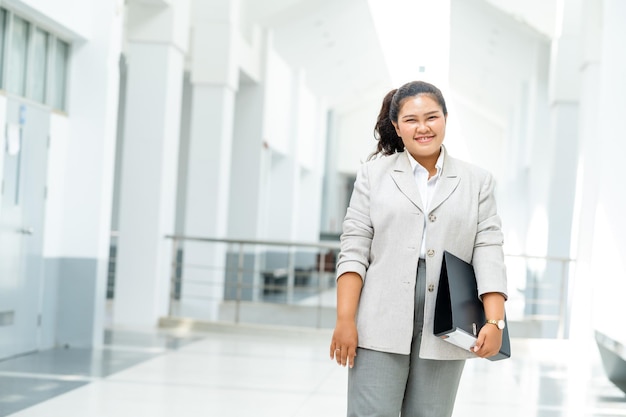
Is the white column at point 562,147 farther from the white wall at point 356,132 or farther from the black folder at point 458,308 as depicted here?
the white wall at point 356,132

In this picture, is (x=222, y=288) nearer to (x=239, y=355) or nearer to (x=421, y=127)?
(x=239, y=355)

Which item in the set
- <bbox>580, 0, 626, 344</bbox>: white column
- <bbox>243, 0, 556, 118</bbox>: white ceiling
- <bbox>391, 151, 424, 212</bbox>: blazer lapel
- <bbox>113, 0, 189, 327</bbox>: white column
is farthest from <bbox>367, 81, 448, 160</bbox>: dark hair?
<bbox>243, 0, 556, 118</bbox>: white ceiling

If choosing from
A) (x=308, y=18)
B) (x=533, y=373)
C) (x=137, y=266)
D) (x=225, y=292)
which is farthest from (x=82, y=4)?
(x=308, y=18)

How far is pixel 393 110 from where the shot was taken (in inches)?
81.3

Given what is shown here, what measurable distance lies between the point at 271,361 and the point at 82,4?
9.43 ft

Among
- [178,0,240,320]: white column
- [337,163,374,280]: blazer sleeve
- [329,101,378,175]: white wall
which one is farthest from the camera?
[329,101,378,175]: white wall

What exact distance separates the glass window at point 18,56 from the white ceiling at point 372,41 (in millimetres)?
5746

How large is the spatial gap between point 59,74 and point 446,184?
5.03 meters

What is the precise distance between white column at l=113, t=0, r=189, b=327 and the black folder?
6.38m

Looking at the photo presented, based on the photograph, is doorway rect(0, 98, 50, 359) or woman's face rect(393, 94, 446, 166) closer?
woman's face rect(393, 94, 446, 166)

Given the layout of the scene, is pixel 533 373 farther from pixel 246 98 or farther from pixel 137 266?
pixel 246 98

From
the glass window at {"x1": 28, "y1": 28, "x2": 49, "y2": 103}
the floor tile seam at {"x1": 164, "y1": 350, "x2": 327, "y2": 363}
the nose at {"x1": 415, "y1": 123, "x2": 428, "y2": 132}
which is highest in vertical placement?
the glass window at {"x1": 28, "y1": 28, "x2": 49, "y2": 103}

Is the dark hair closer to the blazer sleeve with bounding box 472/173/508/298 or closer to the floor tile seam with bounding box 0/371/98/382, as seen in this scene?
the blazer sleeve with bounding box 472/173/508/298

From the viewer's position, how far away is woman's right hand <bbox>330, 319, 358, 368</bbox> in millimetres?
1952
